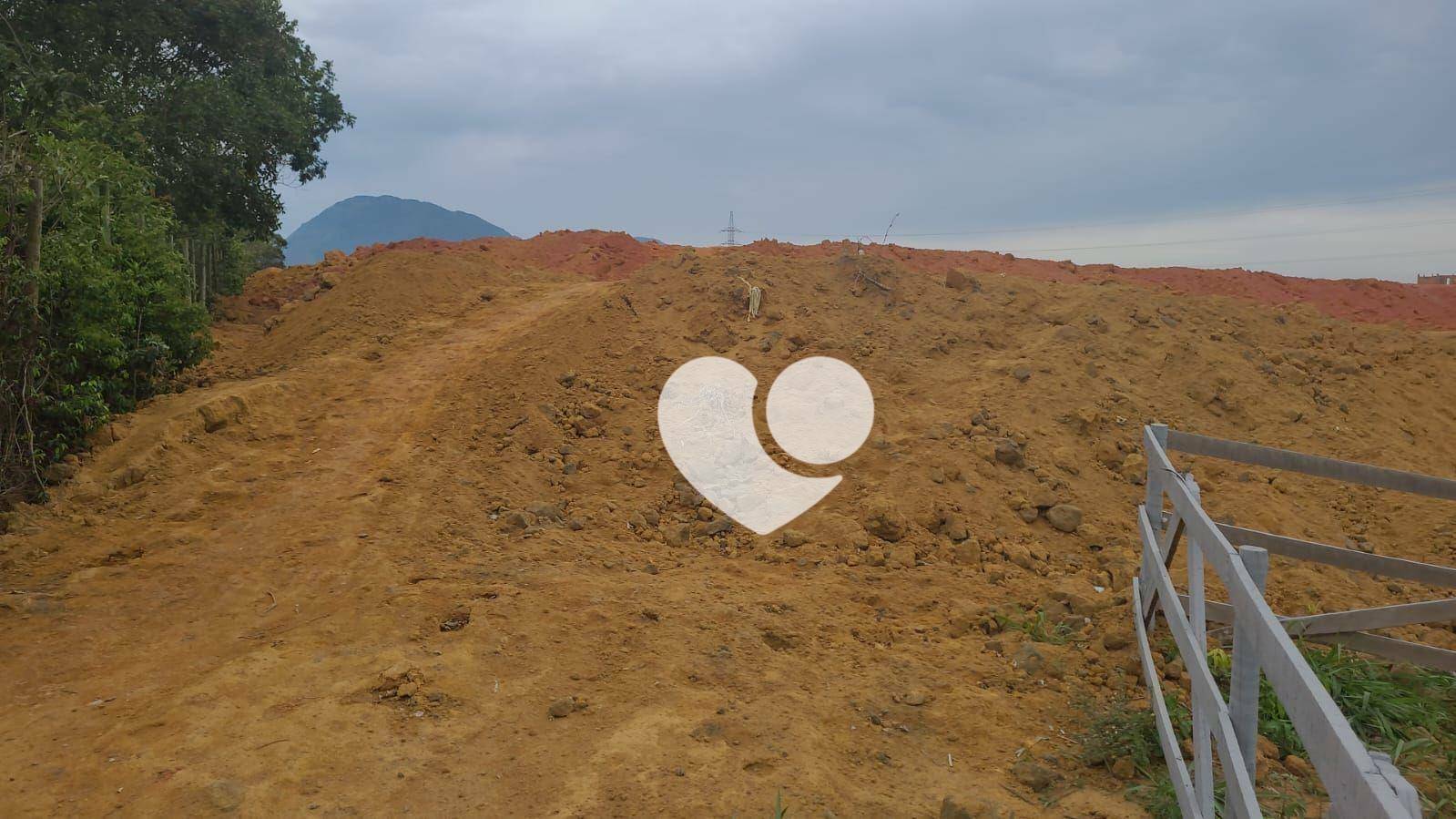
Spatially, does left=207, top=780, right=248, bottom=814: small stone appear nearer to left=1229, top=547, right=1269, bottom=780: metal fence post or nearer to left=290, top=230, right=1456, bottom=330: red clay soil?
left=1229, top=547, right=1269, bottom=780: metal fence post

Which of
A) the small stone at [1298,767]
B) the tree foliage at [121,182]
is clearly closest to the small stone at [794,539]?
the small stone at [1298,767]

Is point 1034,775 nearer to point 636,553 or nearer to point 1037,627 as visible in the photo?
point 1037,627

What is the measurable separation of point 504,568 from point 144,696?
6.38ft

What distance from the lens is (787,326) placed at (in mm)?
9039

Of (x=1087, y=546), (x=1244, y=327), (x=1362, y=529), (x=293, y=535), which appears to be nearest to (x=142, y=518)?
(x=293, y=535)

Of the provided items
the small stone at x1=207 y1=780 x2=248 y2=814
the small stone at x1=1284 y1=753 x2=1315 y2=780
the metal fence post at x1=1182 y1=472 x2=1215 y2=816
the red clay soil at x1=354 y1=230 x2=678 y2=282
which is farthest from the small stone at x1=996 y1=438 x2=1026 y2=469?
the red clay soil at x1=354 y1=230 x2=678 y2=282

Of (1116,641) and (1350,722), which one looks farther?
(1116,641)

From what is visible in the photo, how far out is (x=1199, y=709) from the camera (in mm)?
2592

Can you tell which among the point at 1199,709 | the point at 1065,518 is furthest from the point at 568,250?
the point at 1199,709

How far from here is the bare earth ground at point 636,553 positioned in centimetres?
347

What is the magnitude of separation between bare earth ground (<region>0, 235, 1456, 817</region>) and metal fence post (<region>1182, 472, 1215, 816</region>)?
32.5 inches

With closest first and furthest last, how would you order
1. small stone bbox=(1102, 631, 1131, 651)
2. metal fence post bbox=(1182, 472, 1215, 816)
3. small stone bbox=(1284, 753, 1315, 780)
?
metal fence post bbox=(1182, 472, 1215, 816) → small stone bbox=(1284, 753, 1315, 780) → small stone bbox=(1102, 631, 1131, 651)

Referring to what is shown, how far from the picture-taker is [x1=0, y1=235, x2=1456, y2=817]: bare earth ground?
11.4ft

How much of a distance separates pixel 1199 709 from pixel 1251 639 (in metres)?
0.70
